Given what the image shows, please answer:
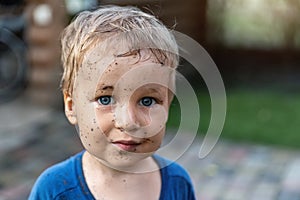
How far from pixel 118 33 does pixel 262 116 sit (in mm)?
3947

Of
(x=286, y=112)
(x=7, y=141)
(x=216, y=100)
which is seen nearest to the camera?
(x=216, y=100)

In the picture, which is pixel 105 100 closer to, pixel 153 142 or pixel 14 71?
pixel 153 142

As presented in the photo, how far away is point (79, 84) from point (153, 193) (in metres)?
0.29

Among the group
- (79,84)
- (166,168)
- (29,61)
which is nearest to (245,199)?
(166,168)

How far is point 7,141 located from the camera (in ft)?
12.8

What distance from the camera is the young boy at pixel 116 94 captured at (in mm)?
946

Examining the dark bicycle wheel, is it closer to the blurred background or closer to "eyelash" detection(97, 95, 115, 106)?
the blurred background

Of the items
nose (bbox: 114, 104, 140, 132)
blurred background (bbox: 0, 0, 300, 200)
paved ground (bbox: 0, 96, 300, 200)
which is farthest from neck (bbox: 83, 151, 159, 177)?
paved ground (bbox: 0, 96, 300, 200)

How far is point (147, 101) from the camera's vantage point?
97 centimetres

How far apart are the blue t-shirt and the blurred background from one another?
0.25 metres

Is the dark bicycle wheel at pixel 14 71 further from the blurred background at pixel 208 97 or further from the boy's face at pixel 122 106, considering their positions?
the boy's face at pixel 122 106

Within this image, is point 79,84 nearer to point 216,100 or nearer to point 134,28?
point 134,28

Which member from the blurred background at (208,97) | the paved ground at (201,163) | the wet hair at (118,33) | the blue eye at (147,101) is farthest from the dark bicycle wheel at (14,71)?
the blue eye at (147,101)

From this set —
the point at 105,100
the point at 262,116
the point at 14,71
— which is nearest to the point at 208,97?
the point at 262,116
